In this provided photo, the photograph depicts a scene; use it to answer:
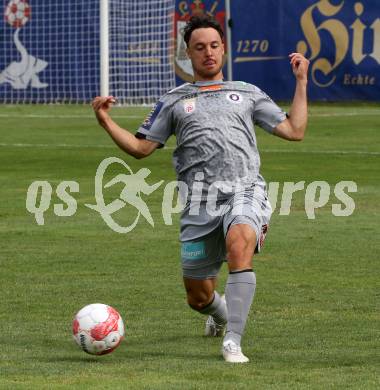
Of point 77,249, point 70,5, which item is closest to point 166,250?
point 77,249

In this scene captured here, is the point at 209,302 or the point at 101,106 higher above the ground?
the point at 101,106

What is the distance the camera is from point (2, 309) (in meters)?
9.22

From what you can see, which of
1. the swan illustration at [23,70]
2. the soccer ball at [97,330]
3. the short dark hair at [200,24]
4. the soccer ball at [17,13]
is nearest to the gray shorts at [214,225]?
the soccer ball at [97,330]

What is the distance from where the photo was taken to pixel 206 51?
25.8ft

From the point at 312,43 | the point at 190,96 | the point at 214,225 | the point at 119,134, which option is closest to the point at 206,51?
the point at 190,96

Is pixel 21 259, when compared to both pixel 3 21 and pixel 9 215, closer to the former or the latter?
pixel 9 215

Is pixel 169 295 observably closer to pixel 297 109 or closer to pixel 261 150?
pixel 297 109

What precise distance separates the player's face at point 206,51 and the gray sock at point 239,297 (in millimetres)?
1246

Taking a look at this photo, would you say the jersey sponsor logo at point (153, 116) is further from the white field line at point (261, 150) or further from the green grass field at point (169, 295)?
the white field line at point (261, 150)

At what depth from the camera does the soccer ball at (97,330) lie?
751cm

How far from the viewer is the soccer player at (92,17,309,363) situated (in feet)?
25.6

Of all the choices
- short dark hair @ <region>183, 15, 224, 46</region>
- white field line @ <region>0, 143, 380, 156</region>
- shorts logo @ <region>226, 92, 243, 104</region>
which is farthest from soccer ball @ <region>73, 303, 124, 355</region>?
white field line @ <region>0, 143, 380, 156</region>

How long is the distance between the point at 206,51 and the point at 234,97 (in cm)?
33

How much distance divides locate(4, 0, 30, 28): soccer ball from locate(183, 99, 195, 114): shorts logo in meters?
28.4
